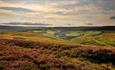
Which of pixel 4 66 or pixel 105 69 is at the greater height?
pixel 4 66

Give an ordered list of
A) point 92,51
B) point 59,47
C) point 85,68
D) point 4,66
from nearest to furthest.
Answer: point 4,66, point 85,68, point 92,51, point 59,47

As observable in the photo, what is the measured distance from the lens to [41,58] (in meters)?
36.6

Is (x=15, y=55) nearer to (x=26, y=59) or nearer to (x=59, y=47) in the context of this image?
(x=26, y=59)

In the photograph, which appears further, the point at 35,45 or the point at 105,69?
the point at 35,45

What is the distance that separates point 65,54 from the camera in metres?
45.6

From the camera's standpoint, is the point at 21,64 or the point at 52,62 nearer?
the point at 21,64

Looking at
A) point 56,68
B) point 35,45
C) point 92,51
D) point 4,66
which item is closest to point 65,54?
point 92,51

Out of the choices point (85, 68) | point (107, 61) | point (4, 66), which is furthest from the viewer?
point (107, 61)

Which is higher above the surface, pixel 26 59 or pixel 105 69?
pixel 26 59

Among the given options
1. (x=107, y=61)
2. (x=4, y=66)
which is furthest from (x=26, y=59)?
(x=107, y=61)

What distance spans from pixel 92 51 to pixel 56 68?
15802 mm

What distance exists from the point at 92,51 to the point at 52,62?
1403 centimetres

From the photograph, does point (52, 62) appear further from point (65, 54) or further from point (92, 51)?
point (92, 51)

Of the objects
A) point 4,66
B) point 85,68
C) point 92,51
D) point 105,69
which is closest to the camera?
point 4,66
